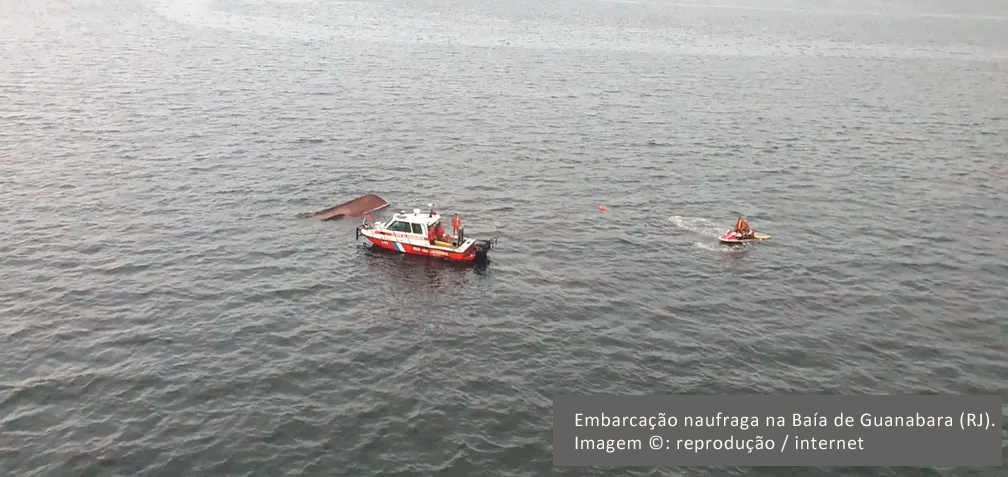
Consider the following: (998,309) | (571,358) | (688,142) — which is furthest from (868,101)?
(571,358)

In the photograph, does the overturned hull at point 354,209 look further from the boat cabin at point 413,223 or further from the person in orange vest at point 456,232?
the person in orange vest at point 456,232

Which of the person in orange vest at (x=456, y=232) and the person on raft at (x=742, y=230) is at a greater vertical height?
the person on raft at (x=742, y=230)

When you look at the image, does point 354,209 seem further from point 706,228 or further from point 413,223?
point 706,228

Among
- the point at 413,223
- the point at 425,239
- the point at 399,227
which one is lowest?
the point at 425,239

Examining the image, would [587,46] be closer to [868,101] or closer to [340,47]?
[340,47]

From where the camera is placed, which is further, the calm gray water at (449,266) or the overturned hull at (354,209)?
the overturned hull at (354,209)

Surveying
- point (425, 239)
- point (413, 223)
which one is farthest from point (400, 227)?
point (425, 239)

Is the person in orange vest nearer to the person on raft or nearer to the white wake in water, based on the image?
the white wake in water

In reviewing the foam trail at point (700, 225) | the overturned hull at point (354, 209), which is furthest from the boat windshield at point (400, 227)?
the foam trail at point (700, 225)
